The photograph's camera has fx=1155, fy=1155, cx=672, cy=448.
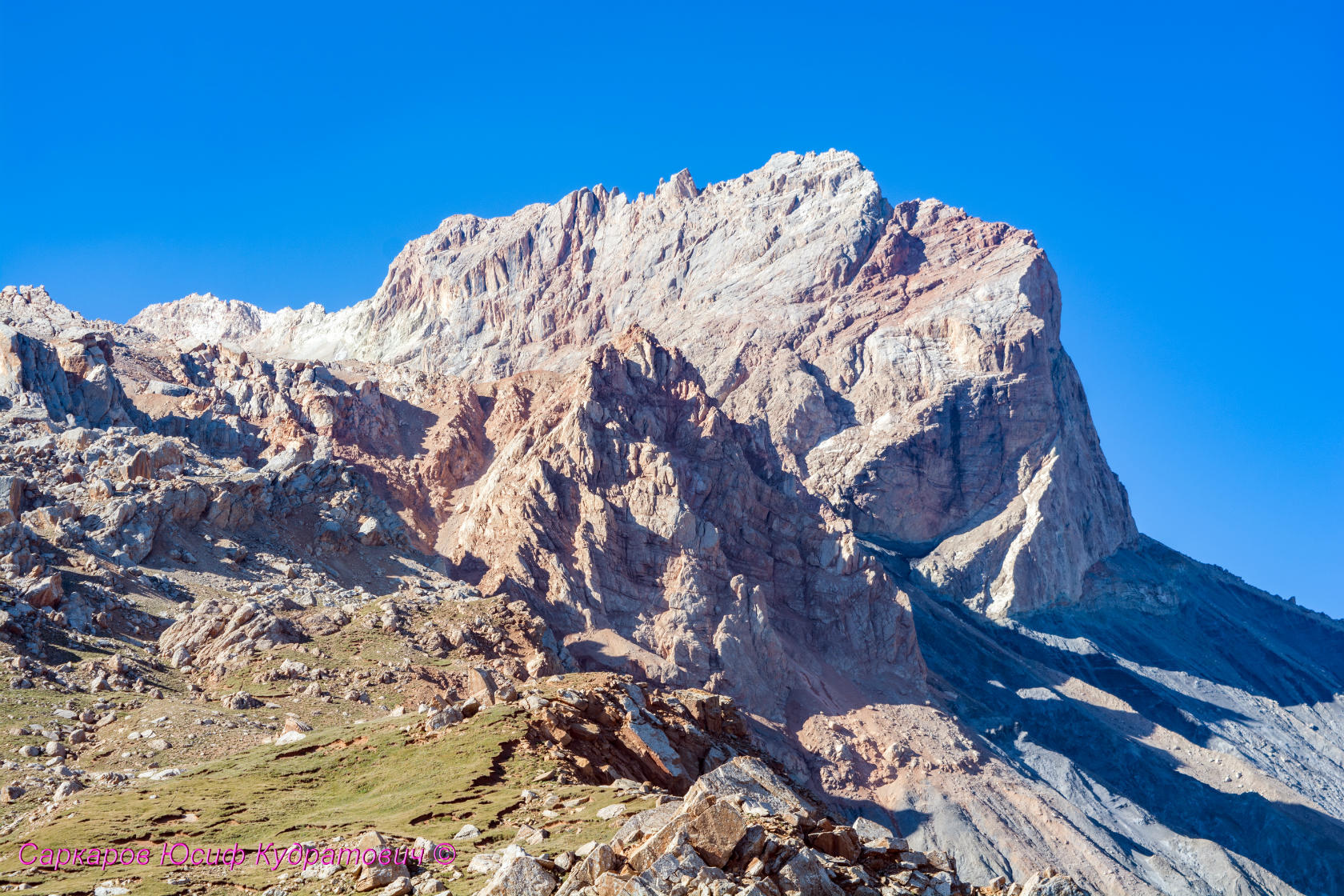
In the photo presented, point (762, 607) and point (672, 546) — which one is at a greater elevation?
point (672, 546)

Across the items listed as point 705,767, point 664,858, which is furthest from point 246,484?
point 664,858

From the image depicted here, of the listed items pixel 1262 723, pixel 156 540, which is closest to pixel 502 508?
pixel 156 540

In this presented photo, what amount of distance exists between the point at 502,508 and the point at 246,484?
36.4 metres

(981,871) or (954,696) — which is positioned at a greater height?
(954,696)

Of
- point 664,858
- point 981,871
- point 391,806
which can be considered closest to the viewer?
point 664,858

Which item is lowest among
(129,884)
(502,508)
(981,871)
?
(981,871)

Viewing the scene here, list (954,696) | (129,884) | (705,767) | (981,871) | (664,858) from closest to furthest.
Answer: (664,858) → (129,884) → (705,767) → (981,871) → (954,696)

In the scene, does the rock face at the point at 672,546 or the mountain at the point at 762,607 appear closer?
the mountain at the point at 762,607

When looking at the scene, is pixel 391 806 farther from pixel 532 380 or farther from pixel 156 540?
pixel 532 380

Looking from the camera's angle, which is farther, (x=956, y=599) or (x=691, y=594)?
(x=956, y=599)

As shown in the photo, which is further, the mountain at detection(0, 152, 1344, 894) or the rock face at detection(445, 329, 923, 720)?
the rock face at detection(445, 329, 923, 720)

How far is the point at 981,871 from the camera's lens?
111 m

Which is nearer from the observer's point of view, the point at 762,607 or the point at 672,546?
the point at 762,607

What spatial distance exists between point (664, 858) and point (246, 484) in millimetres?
90098
